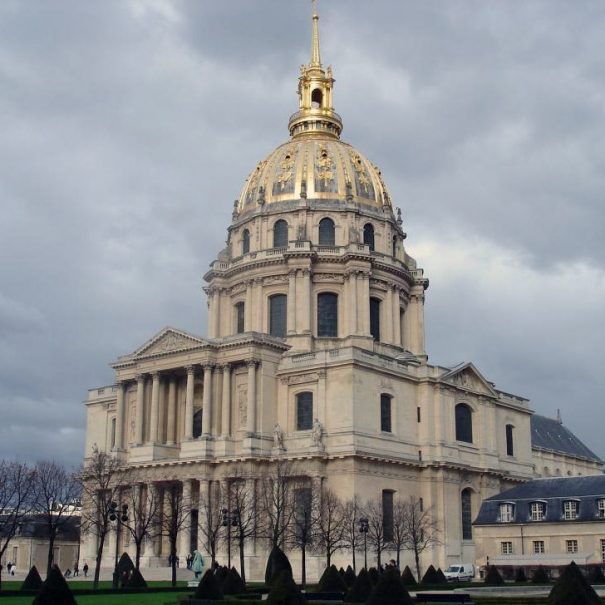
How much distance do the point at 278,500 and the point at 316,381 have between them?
11801 mm

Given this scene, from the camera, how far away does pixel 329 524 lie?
191 feet

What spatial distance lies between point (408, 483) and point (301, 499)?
33.7 feet

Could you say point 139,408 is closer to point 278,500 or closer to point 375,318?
point 278,500

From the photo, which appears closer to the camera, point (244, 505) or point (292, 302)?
point (244, 505)

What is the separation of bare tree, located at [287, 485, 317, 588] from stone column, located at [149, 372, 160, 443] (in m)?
12.7

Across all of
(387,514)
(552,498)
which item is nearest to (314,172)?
(387,514)

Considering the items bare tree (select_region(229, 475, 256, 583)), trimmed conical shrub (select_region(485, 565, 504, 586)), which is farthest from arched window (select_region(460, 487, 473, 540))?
trimmed conical shrub (select_region(485, 565, 504, 586))

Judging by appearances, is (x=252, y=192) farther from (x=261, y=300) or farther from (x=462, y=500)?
(x=462, y=500)

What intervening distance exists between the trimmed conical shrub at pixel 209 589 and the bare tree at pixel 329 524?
954 inches

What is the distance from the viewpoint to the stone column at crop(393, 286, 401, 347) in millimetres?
80625

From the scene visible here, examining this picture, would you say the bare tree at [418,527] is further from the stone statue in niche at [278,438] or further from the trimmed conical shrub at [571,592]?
the trimmed conical shrub at [571,592]

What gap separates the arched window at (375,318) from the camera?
80.0m

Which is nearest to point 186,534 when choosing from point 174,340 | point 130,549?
point 130,549

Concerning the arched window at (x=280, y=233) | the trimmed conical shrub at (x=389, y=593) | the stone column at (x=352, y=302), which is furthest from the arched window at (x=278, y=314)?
the trimmed conical shrub at (x=389, y=593)
